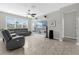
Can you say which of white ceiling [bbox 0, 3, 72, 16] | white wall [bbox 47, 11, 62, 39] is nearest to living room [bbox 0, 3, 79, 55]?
white ceiling [bbox 0, 3, 72, 16]

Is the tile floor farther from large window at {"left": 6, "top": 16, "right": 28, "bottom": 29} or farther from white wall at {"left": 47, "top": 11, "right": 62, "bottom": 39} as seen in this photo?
white wall at {"left": 47, "top": 11, "right": 62, "bottom": 39}

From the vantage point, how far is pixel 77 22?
344 cm

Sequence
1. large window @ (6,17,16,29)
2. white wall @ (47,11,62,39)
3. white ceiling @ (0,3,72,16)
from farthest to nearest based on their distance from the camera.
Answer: white wall @ (47,11,62,39) → large window @ (6,17,16,29) → white ceiling @ (0,3,72,16)

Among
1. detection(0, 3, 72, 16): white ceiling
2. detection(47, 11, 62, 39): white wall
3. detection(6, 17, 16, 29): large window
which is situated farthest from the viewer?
detection(47, 11, 62, 39): white wall

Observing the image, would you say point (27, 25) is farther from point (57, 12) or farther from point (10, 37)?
point (57, 12)

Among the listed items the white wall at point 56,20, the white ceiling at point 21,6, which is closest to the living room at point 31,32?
the white ceiling at point 21,6

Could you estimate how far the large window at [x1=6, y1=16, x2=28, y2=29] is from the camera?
137 inches

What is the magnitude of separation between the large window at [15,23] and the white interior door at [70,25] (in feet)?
4.81

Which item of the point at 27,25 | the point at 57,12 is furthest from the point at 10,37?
the point at 57,12

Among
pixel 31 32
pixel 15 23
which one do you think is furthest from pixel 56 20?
pixel 15 23

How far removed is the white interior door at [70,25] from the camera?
3472 millimetres

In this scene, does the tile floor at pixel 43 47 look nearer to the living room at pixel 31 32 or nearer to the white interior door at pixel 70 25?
the living room at pixel 31 32
